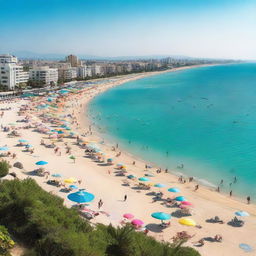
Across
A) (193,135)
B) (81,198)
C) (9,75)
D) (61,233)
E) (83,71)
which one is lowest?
(193,135)

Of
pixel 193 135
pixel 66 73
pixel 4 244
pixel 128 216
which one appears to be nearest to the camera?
pixel 4 244

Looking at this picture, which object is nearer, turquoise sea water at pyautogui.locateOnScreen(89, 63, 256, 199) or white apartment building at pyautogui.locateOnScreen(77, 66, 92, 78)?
turquoise sea water at pyautogui.locateOnScreen(89, 63, 256, 199)

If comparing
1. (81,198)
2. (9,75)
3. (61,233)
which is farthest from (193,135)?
(9,75)

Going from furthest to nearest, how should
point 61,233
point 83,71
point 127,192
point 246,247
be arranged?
1. point 83,71
2. point 127,192
3. point 246,247
4. point 61,233

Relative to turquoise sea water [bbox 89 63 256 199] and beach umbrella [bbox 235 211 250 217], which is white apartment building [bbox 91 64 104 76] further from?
beach umbrella [bbox 235 211 250 217]

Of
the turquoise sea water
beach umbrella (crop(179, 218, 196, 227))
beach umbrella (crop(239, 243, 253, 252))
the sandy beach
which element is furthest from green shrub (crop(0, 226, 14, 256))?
the turquoise sea water

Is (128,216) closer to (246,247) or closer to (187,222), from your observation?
(187,222)

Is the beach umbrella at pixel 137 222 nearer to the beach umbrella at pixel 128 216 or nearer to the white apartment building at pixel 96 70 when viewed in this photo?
the beach umbrella at pixel 128 216

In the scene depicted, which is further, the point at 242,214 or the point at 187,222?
the point at 242,214
